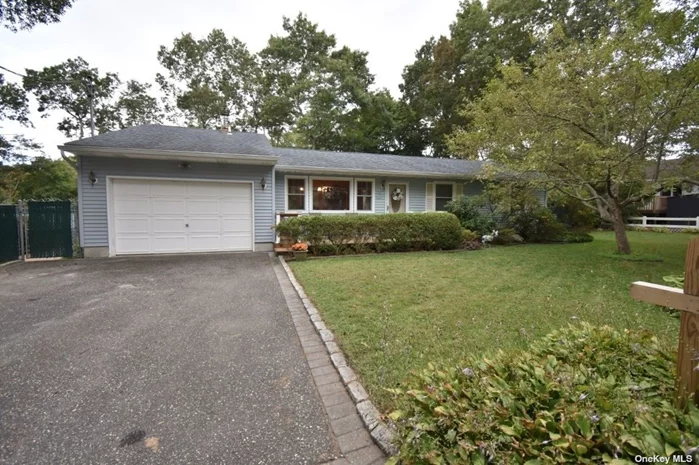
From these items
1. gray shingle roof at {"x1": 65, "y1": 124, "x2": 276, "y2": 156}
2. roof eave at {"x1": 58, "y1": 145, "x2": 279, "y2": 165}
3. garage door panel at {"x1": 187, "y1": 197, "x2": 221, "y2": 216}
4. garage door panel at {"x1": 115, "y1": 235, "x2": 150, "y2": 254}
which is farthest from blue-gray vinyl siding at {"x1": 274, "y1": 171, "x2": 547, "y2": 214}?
garage door panel at {"x1": 115, "y1": 235, "x2": 150, "y2": 254}

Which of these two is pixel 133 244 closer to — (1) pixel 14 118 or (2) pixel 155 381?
(2) pixel 155 381

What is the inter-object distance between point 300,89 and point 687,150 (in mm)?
20113

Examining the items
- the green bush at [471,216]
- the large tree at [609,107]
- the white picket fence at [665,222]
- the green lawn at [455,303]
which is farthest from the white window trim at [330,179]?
the white picket fence at [665,222]

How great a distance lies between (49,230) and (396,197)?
11.0 metres

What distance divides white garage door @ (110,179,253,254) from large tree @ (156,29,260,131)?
55.6ft

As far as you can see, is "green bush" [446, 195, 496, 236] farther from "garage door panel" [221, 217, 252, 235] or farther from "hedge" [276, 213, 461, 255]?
"garage door panel" [221, 217, 252, 235]

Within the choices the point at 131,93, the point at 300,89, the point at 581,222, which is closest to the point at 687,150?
the point at 581,222

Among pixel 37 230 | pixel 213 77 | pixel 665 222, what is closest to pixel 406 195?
pixel 37 230

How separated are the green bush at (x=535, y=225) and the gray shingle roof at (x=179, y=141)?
9885mm

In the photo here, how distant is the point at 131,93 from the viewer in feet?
77.5

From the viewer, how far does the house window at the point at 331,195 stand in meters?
11.4

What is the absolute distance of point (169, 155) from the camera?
8.33 m

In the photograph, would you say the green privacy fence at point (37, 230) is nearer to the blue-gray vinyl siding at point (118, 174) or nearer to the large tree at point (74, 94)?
the blue-gray vinyl siding at point (118, 174)

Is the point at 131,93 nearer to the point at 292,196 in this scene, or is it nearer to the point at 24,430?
the point at 292,196
